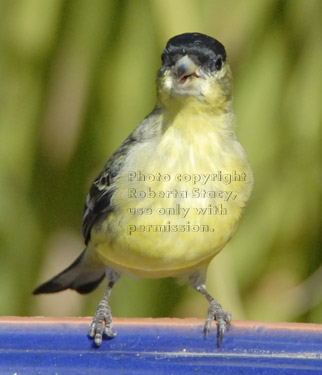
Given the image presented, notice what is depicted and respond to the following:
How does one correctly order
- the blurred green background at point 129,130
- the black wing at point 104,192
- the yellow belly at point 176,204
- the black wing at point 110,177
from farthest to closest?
the blurred green background at point 129,130 < the black wing at point 104,192 < the black wing at point 110,177 < the yellow belly at point 176,204

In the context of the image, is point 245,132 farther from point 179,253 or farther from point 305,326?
point 305,326

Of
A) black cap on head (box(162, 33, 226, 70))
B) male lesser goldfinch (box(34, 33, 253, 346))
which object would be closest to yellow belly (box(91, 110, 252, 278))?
male lesser goldfinch (box(34, 33, 253, 346))

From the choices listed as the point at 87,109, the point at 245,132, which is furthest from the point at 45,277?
the point at 245,132

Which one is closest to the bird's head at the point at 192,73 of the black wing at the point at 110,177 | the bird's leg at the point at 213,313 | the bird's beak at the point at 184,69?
the bird's beak at the point at 184,69

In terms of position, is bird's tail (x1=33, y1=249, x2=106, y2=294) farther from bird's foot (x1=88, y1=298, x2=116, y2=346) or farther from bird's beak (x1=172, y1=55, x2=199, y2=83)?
bird's beak (x1=172, y1=55, x2=199, y2=83)

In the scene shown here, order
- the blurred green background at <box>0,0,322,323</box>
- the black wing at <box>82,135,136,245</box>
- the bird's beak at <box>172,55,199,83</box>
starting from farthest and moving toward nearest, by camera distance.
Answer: the blurred green background at <box>0,0,322,323</box>
the black wing at <box>82,135,136,245</box>
the bird's beak at <box>172,55,199,83</box>

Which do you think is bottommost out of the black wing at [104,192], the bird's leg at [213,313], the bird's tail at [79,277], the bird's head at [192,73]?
the bird's tail at [79,277]

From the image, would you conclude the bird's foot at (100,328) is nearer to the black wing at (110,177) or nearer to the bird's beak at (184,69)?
the black wing at (110,177)

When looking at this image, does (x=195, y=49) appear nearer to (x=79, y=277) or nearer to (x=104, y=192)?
(x=104, y=192)
